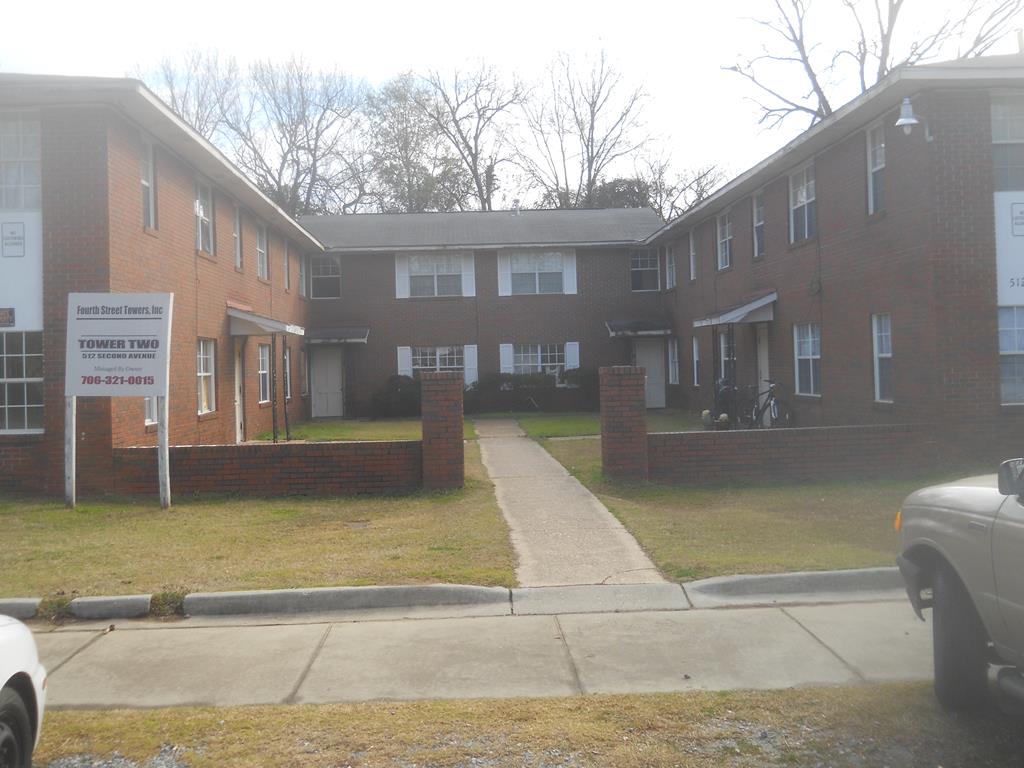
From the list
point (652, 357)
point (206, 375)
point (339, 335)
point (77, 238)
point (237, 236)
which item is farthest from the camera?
point (652, 357)

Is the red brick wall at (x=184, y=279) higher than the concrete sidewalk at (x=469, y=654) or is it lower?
higher

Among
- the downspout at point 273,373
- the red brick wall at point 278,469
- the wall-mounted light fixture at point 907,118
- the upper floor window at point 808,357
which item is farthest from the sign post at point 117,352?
the upper floor window at point 808,357

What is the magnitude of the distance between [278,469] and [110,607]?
17.0 feet

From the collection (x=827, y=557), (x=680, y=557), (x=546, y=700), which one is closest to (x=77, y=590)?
(x=546, y=700)

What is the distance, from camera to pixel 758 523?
390 inches

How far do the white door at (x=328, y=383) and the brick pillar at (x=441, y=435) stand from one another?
17.4m

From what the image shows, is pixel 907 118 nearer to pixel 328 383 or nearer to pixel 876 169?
pixel 876 169

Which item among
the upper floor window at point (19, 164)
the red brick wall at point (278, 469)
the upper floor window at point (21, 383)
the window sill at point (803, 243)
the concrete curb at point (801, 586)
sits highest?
the upper floor window at point (19, 164)

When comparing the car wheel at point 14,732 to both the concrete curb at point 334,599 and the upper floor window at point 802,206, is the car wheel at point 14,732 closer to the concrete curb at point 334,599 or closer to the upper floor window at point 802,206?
the concrete curb at point 334,599

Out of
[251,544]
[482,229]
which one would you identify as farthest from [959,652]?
[482,229]

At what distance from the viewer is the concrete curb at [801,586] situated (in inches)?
288

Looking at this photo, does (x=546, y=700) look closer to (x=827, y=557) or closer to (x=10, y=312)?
(x=827, y=557)

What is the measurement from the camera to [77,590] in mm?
7441

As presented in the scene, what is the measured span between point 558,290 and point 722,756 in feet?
84.6
